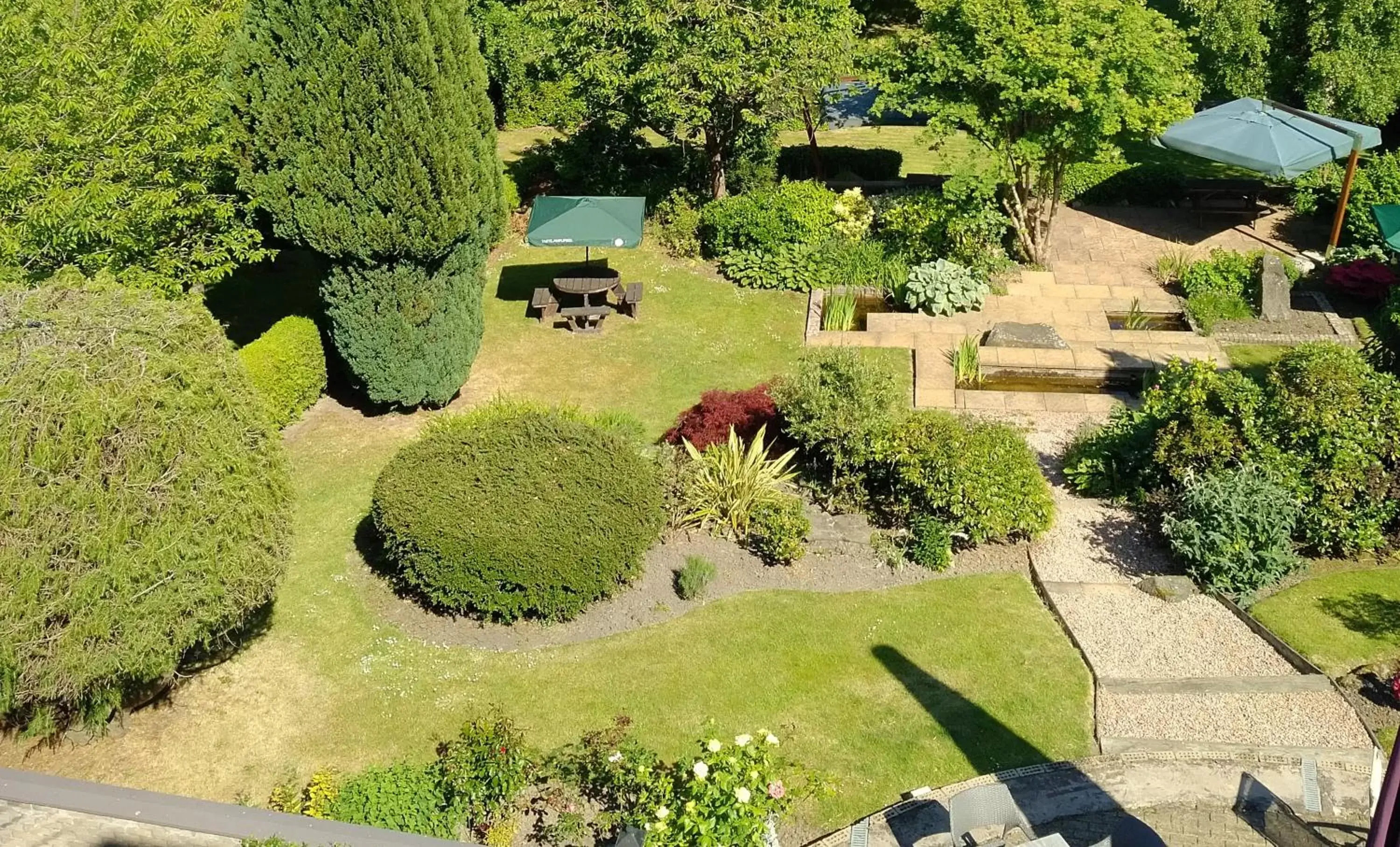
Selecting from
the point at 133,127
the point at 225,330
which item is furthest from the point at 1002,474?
the point at 225,330

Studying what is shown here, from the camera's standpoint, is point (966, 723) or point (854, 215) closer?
point (966, 723)

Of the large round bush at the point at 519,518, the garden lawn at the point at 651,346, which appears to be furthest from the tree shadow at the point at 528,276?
the large round bush at the point at 519,518

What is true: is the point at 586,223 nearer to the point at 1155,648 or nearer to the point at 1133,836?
the point at 1155,648

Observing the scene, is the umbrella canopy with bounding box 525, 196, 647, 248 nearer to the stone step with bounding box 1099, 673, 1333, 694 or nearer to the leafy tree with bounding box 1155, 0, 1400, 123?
the stone step with bounding box 1099, 673, 1333, 694

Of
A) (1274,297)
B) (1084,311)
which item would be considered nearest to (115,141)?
(1084,311)

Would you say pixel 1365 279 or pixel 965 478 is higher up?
pixel 1365 279

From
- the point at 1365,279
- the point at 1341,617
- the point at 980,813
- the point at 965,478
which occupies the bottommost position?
the point at 1341,617
